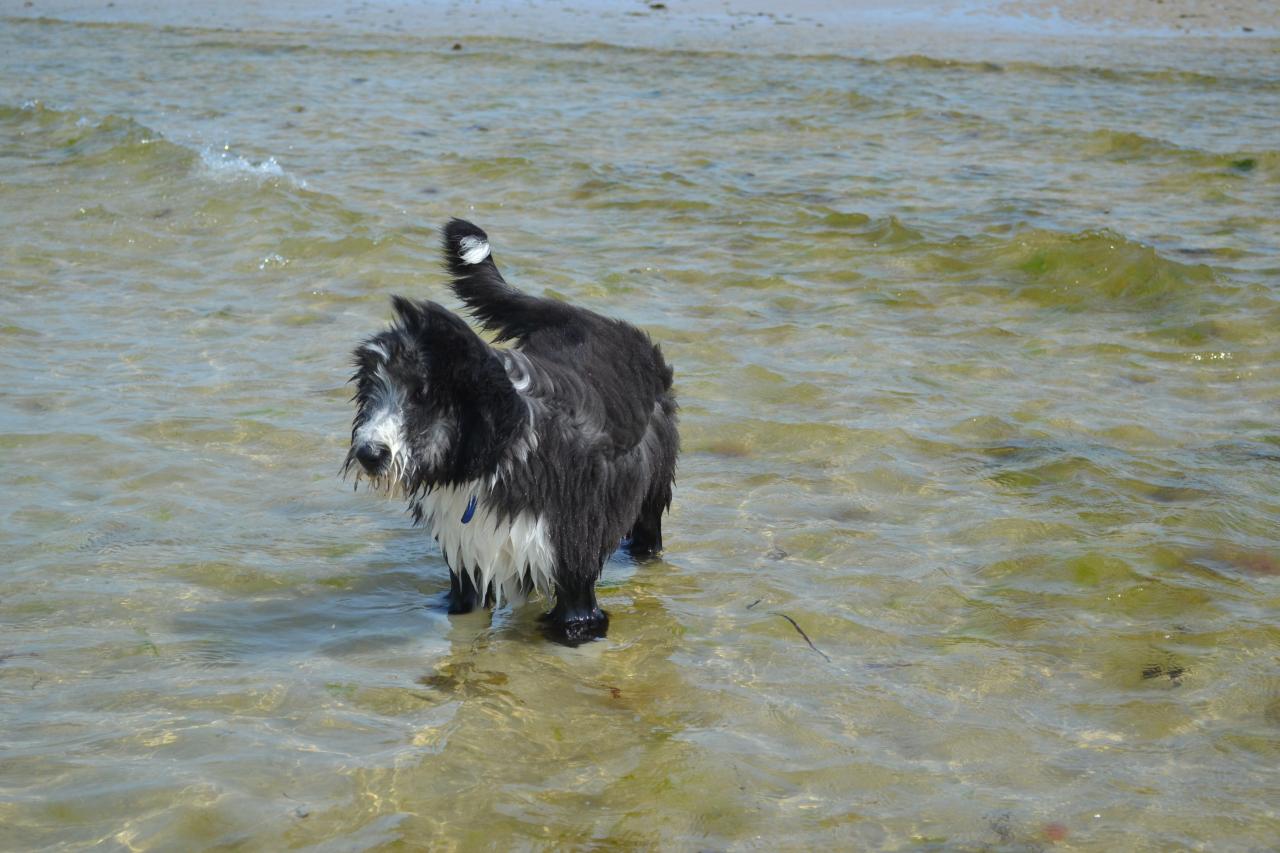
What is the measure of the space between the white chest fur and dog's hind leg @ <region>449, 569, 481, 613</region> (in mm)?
186

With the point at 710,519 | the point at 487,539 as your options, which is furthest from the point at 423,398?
the point at 710,519

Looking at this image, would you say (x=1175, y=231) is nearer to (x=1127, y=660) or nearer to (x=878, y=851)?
(x=1127, y=660)

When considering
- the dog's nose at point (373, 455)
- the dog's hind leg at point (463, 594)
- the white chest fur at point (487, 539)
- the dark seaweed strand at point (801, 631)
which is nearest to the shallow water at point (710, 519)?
the dark seaweed strand at point (801, 631)

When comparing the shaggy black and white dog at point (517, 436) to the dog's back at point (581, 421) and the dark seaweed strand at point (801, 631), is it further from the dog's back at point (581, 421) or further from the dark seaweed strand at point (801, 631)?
the dark seaweed strand at point (801, 631)

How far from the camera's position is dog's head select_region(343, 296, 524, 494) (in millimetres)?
3896

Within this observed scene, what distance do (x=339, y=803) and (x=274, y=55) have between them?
18334 mm

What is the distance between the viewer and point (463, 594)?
191 inches

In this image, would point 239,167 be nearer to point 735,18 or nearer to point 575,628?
point 575,628

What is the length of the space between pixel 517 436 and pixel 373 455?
0.50 m

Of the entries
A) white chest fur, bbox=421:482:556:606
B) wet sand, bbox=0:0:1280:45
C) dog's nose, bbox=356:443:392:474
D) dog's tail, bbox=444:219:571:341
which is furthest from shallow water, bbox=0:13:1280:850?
wet sand, bbox=0:0:1280:45

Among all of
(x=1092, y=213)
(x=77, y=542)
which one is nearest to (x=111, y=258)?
(x=77, y=542)

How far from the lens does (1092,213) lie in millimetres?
10484

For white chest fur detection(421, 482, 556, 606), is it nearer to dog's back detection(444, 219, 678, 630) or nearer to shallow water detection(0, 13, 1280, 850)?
dog's back detection(444, 219, 678, 630)

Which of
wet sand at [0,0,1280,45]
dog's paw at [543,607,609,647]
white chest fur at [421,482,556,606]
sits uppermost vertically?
wet sand at [0,0,1280,45]
